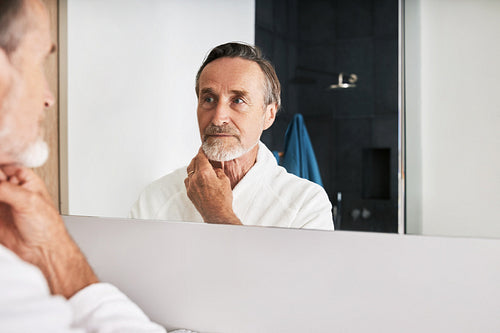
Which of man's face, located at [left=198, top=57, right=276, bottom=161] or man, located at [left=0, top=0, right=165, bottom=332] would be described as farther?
man's face, located at [left=198, top=57, right=276, bottom=161]

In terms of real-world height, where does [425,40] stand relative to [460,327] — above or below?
above

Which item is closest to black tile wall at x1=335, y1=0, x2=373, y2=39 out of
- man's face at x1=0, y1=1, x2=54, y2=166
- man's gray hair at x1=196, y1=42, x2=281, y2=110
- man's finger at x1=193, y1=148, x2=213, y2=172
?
man's gray hair at x1=196, y1=42, x2=281, y2=110

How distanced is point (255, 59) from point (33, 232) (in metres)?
0.83

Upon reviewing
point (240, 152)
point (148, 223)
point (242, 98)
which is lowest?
point (148, 223)

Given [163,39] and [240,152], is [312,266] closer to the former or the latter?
[240,152]

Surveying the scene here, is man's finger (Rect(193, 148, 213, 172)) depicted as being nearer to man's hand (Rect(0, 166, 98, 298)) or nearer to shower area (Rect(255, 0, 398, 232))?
shower area (Rect(255, 0, 398, 232))

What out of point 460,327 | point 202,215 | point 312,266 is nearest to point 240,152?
point 202,215

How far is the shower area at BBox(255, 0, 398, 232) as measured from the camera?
48.1 inches

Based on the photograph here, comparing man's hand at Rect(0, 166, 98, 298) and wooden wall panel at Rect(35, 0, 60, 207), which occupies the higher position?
wooden wall panel at Rect(35, 0, 60, 207)

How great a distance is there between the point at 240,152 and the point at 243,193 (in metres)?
0.12

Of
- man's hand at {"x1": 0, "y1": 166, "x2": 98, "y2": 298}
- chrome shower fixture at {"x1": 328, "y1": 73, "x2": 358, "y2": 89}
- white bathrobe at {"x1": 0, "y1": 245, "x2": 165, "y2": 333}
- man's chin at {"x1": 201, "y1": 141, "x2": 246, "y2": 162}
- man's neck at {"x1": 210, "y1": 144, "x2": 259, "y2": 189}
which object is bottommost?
white bathrobe at {"x1": 0, "y1": 245, "x2": 165, "y2": 333}

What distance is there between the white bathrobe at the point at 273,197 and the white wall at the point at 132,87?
129 mm

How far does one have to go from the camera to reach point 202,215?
1395 millimetres

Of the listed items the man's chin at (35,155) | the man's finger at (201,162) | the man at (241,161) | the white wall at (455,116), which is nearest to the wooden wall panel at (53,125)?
the man's chin at (35,155)
